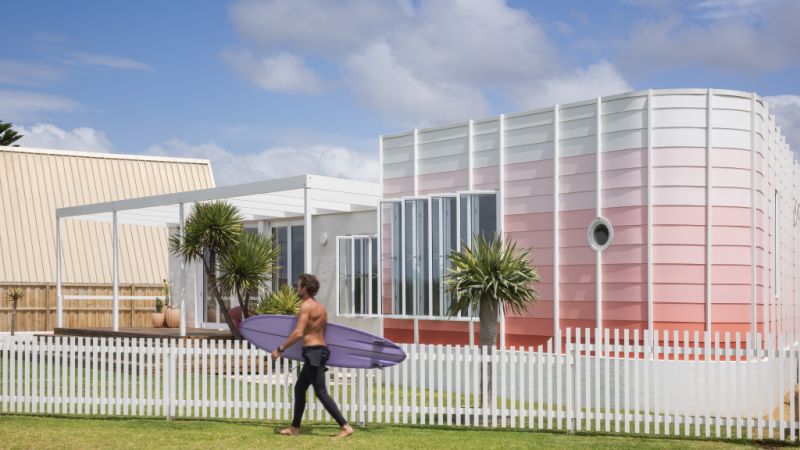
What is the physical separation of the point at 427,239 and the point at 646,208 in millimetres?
3906

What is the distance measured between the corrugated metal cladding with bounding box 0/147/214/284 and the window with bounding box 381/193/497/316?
16732mm

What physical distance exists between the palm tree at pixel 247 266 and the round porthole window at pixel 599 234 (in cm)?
686

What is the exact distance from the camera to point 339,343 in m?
10.3

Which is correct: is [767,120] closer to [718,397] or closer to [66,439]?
[718,397]

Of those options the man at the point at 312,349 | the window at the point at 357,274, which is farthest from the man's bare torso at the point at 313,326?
the window at the point at 357,274

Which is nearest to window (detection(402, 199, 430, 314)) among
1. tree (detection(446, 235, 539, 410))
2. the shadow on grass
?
tree (detection(446, 235, 539, 410))

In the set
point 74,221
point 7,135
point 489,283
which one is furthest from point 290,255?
point 7,135

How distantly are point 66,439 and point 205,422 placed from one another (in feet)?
5.54

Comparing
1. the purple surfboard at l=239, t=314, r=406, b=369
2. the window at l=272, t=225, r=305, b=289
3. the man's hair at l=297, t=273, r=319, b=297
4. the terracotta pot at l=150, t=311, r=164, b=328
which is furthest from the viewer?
the terracotta pot at l=150, t=311, r=164, b=328

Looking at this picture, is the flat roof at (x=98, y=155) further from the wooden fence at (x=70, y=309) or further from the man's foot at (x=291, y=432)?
the man's foot at (x=291, y=432)

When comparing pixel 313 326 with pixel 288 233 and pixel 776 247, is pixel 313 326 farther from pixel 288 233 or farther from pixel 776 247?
pixel 288 233

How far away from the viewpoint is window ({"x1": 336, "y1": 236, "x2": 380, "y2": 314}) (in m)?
17.8

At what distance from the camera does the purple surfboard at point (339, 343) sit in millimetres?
10305

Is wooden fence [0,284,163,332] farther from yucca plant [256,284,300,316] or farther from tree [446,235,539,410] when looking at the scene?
tree [446,235,539,410]
